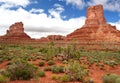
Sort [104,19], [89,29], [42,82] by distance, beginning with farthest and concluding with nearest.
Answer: [104,19] → [89,29] → [42,82]

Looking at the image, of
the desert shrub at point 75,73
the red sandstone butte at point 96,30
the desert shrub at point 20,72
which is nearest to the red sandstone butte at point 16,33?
the red sandstone butte at point 96,30

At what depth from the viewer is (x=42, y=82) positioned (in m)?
16.3

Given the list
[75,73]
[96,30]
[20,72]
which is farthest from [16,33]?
[20,72]

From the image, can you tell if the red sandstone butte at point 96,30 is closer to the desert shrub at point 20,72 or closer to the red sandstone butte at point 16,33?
the red sandstone butte at point 16,33

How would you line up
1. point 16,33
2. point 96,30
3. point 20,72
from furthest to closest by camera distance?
1. point 16,33
2. point 96,30
3. point 20,72

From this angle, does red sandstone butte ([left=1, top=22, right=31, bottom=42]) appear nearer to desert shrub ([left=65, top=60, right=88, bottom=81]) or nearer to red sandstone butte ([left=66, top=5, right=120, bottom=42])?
red sandstone butte ([left=66, top=5, right=120, bottom=42])

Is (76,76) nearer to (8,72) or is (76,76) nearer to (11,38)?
(8,72)

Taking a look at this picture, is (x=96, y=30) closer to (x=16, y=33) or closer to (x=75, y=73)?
(x=16, y=33)

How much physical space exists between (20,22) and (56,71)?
15729 cm

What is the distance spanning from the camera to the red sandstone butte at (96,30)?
124188 mm

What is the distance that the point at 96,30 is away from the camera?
131875 mm

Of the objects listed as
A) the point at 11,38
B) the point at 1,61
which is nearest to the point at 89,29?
the point at 11,38

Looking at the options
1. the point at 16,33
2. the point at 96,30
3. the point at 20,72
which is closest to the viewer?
the point at 20,72

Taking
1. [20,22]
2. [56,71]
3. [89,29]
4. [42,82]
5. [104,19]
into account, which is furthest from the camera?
[20,22]
